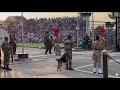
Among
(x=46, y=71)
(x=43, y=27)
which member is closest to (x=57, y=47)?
(x=43, y=27)

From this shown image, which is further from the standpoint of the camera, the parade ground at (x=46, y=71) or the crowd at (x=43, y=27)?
the crowd at (x=43, y=27)

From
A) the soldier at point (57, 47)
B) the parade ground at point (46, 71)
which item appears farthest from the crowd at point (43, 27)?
the parade ground at point (46, 71)

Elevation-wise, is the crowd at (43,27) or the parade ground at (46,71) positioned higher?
the crowd at (43,27)

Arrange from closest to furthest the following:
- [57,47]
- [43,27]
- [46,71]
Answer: [46,71] → [57,47] → [43,27]

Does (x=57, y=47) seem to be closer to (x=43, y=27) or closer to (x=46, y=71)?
(x=43, y=27)

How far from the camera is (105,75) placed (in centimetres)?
1102

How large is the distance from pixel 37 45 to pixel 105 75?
1842 cm

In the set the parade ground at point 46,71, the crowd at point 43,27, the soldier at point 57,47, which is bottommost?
the parade ground at point 46,71

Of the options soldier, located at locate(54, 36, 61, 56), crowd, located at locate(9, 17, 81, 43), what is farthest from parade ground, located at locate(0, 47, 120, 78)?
crowd, located at locate(9, 17, 81, 43)

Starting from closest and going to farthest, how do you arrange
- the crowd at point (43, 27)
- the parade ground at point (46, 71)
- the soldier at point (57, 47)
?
the parade ground at point (46, 71), the soldier at point (57, 47), the crowd at point (43, 27)

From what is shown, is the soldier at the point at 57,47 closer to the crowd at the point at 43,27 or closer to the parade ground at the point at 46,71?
the crowd at the point at 43,27

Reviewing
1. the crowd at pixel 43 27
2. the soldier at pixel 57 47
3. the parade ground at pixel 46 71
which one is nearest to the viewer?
the parade ground at pixel 46 71
